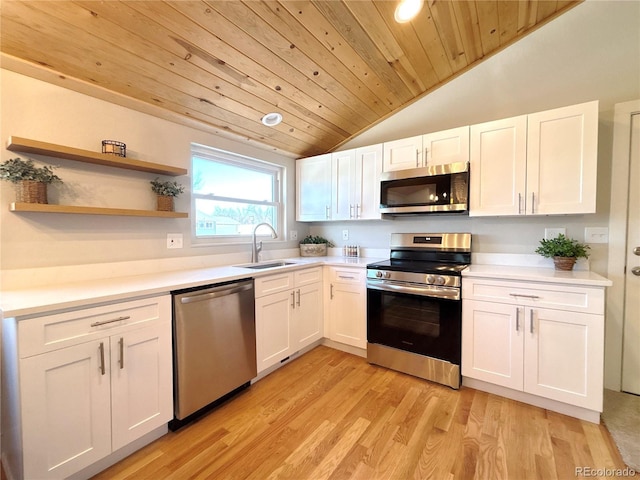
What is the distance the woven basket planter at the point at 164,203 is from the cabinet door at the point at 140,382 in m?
0.90

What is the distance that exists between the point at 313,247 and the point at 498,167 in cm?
200

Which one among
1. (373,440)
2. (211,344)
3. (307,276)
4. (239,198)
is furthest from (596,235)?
(239,198)

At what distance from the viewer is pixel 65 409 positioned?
122cm

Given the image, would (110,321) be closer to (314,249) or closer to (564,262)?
(314,249)

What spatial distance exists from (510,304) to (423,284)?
1.92ft

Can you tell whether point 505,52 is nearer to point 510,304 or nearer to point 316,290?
point 510,304

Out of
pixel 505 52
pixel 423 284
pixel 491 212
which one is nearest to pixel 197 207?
pixel 423 284

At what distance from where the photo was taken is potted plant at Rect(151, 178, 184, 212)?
201 cm

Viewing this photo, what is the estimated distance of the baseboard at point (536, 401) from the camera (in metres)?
1.75

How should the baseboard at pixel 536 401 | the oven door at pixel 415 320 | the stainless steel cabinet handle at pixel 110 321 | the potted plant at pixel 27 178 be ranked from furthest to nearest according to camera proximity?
the oven door at pixel 415 320, the baseboard at pixel 536 401, the potted plant at pixel 27 178, the stainless steel cabinet handle at pixel 110 321

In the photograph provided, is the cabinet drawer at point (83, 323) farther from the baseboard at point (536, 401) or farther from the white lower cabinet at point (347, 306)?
the baseboard at point (536, 401)

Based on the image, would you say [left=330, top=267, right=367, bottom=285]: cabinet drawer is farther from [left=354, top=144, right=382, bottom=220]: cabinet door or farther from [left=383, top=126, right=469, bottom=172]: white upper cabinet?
[left=383, top=126, right=469, bottom=172]: white upper cabinet

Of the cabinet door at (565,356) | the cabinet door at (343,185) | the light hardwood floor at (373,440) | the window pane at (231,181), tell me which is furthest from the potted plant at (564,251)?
the window pane at (231,181)

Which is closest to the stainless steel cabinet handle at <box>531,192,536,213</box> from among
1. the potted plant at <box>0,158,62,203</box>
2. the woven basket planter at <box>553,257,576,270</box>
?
the woven basket planter at <box>553,257,576,270</box>
